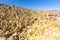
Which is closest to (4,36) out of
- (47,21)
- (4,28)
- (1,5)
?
(4,28)

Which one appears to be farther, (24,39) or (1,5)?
(1,5)

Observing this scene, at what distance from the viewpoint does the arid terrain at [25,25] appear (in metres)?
9.91

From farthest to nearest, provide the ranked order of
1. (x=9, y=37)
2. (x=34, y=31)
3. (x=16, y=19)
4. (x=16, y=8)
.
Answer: (x=16, y=8)
(x=16, y=19)
(x=9, y=37)
(x=34, y=31)

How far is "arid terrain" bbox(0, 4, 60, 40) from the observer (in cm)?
991

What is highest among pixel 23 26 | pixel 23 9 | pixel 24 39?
pixel 23 9

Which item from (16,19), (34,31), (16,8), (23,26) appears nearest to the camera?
(34,31)

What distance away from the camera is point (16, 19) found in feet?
47.4

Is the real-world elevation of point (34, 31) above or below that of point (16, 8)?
below

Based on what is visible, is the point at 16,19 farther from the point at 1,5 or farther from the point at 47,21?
the point at 47,21

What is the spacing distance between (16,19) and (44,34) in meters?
5.27

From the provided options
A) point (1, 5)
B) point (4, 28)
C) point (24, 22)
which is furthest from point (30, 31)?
point (1, 5)

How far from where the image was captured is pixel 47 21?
36.3ft

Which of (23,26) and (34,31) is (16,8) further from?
(34,31)

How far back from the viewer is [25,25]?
13047mm
